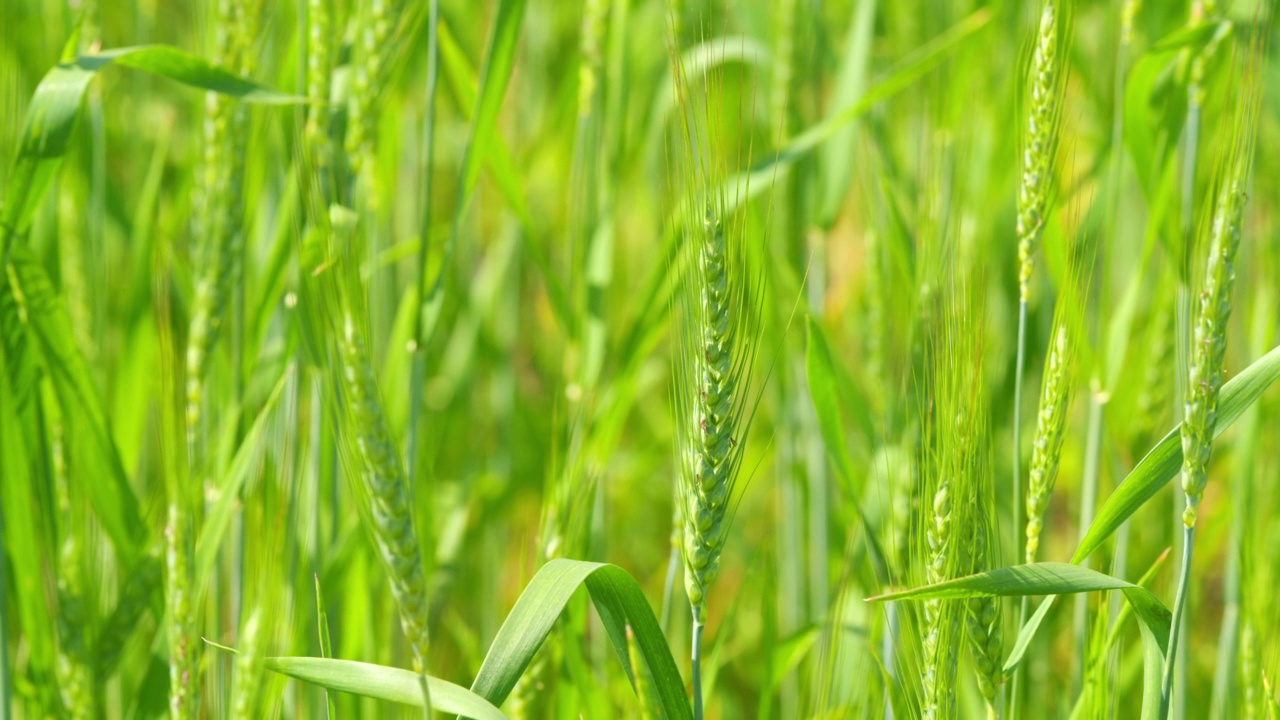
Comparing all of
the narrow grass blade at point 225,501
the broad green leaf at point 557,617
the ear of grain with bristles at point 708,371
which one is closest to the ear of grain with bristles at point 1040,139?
the ear of grain with bristles at point 708,371

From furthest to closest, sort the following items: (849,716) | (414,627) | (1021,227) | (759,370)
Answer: (759,370)
(849,716)
(1021,227)
(414,627)

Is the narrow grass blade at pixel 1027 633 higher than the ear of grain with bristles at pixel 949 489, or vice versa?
the ear of grain with bristles at pixel 949 489

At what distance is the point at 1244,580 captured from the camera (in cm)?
82

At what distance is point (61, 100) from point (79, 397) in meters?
0.23

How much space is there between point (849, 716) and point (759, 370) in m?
0.64

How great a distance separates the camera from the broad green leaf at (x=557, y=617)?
605mm

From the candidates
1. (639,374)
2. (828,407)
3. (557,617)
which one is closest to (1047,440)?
(828,407)

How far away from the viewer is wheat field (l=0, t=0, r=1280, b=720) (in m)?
0.63

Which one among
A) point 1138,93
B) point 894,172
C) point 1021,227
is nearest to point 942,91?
point 894,172

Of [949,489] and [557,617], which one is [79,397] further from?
[949,489]

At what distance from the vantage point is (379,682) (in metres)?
0.59

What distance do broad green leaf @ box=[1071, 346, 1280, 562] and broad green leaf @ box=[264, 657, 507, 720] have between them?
363 mm

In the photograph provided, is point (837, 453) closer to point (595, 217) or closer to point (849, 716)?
point (849, 716)

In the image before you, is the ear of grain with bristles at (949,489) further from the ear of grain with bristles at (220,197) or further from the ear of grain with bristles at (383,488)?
→ the ear of grain with bristles at (220,197)
